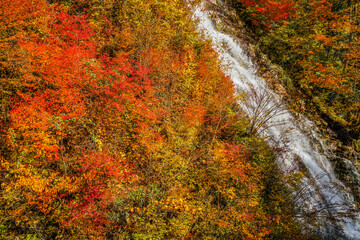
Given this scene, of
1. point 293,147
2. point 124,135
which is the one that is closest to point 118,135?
point 124,135

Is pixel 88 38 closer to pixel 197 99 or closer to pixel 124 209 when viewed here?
pixel 197 99

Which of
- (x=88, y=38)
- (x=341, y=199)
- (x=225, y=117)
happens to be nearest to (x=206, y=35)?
(x=225, y=117)

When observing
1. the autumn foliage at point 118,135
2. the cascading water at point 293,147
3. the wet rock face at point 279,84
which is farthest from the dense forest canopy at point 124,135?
the wet rock face at point 279,84

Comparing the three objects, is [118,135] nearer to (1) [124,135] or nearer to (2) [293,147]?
(1) [124,135]

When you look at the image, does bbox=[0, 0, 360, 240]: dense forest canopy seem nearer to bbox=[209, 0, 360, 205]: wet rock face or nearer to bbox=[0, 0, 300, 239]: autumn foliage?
bbox=[0, 0, 300, 239]: autumn foliage

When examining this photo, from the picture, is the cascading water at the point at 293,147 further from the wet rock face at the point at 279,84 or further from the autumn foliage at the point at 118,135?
the autumn foliage at the point at 118,135
